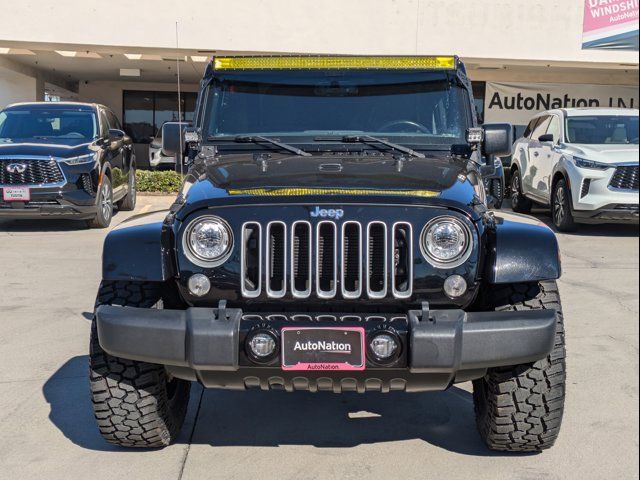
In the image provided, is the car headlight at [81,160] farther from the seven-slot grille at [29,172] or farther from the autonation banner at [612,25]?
the autonation banner at [612,25]

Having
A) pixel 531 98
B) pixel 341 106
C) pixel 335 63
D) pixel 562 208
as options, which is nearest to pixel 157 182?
pixel 562 208

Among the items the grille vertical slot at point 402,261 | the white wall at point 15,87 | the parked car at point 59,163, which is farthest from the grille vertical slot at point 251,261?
the white wall at point 15,87

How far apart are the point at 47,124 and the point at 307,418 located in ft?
29.4

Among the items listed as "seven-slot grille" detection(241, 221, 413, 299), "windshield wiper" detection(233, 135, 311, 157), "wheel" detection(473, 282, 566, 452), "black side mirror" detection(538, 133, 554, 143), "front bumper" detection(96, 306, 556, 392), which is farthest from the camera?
"black side mirror" detection(538, 133, 554, 143)

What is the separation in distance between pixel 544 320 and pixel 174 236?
61.2 inches

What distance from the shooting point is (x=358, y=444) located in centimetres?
393

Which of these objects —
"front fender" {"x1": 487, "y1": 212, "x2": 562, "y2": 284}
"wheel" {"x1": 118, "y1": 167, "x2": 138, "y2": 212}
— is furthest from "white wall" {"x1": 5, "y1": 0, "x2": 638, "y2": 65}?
"front fender" {"x1": 487, "y1": 212, "x2": 562, "y2": 284}

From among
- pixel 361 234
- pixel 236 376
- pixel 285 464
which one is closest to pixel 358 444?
pixel 285 464

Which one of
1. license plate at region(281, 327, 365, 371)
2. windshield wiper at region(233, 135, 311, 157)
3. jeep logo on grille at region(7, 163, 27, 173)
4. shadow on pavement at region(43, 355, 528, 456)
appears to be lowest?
shadow on pavement at region(43, 355, 528, 456)

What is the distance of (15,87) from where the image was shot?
65.2ft

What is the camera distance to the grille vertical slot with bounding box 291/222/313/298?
327 centimetres

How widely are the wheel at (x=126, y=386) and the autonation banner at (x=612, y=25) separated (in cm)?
221

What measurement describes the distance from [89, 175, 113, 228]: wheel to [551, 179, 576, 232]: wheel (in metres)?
6.08

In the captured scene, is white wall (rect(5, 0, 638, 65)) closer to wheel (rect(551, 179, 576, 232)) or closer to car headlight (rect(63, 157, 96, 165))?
car headlight (rect(63, 157, 96, 165))
